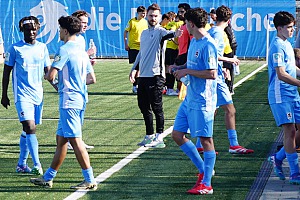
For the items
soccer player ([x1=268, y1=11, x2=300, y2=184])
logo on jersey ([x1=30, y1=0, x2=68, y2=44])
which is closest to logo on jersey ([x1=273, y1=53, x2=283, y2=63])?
soccer player ([x1=268, y1=11, x2=300, y2=184])

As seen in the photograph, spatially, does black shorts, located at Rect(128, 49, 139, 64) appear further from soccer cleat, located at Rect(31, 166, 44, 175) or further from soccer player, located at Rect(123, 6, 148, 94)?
soccer cleat, located at Rect(31, 166, 44, 175)

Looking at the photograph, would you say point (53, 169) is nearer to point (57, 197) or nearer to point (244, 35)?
point (57, 197)

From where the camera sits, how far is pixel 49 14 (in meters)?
30.4

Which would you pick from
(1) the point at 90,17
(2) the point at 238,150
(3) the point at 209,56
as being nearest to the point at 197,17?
(3) the point at 209,56

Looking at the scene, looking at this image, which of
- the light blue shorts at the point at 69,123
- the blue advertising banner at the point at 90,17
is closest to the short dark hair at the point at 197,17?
the light blue shorts at the point at 69,123

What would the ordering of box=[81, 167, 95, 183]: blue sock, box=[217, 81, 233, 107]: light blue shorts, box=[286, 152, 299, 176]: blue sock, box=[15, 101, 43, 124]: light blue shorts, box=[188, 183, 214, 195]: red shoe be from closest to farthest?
box=[188, 183, 214, 195]: red shoe, box=[81, 167, 95, 183]: blue sock, box=[286, 152, 299, 176]: blue sock, box=[15, 101, 43, 124]: light blue shorts, box=[217, 81, 233, 107]: light blue shorts

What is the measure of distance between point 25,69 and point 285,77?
3.15 meters

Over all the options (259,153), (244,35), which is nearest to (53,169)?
(259,153)

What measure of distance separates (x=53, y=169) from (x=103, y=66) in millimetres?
18711

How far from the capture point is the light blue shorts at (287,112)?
8648 mm

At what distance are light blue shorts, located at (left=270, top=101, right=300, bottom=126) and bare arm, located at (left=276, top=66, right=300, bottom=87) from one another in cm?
36

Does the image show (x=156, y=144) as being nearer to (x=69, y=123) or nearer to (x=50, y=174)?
(x=50, y=174)

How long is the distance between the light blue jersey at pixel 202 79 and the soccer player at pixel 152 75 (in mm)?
3089

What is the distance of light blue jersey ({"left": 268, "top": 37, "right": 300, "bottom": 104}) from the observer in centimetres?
855
